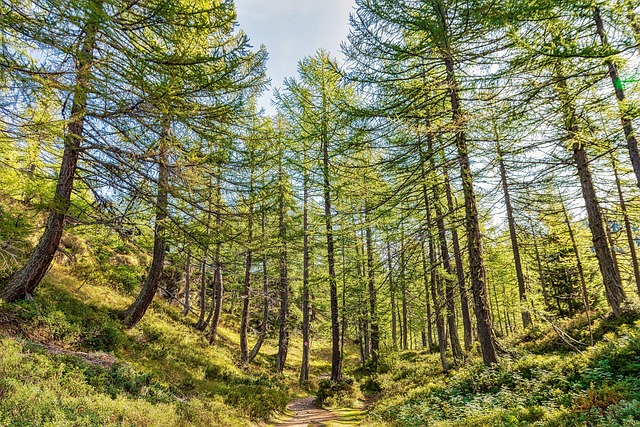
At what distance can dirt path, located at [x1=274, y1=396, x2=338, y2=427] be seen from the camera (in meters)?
9.07

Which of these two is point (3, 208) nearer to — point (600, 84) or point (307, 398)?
point (307, 398)

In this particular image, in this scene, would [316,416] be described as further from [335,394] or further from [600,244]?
[600,244]

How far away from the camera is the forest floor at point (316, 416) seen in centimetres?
890

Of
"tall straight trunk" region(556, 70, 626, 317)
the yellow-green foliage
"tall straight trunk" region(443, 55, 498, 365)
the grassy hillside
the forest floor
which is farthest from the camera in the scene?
"tall straight trunk" region(556, 70, 626, 317)

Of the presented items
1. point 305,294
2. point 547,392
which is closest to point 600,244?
point 547,392

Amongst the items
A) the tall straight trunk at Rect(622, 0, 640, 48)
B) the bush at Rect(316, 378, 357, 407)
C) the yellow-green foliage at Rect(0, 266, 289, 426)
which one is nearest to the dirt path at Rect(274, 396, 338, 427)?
the bush at Rect(316, 378, 357, 407)

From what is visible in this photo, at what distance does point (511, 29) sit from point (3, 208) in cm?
1644

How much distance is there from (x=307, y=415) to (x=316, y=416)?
41 cm

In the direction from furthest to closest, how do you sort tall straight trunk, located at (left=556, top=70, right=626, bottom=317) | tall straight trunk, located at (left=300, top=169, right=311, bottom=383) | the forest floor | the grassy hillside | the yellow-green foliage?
tall straight trunk, located at (left=300, top=169, right=311, bottom=383) < tall straight trunk, located at (left=556, top=70, right=626, bottom=317) < the forest floor < the grassy hillside < the yellow-green foliage

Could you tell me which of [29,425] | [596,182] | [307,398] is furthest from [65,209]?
[596,182]

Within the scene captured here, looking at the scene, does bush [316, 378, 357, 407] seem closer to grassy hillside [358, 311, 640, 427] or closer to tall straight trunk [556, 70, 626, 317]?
grassy hillside [358, 311, 640, 427]

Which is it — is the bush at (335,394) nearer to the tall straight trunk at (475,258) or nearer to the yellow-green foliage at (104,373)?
the yellow-green foliage at (104,373)

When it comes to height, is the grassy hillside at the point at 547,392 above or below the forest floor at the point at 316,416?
above

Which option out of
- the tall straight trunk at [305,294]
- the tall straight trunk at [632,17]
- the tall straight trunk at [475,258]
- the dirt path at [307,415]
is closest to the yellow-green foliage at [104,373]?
the dirt path at [307,415]
